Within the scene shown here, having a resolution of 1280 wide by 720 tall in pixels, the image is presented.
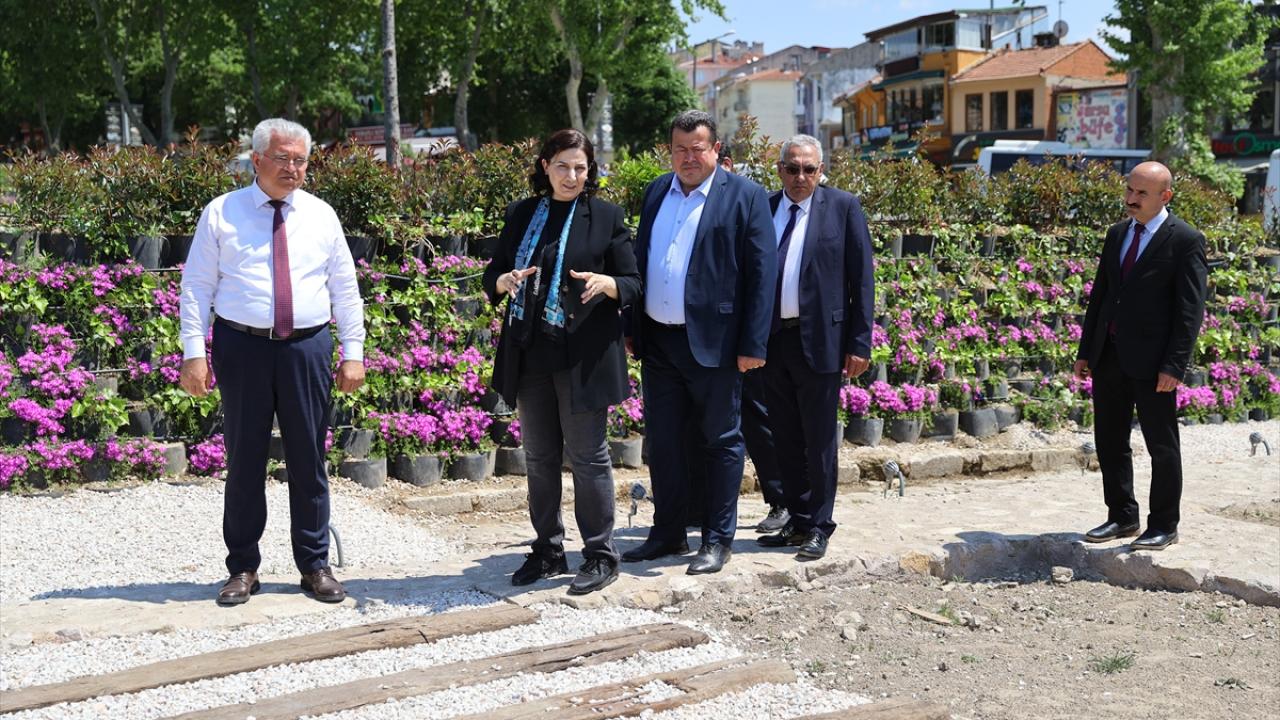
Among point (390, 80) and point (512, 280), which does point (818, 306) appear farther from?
point (390, 80)

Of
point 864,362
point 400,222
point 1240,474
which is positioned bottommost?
point 1240,474

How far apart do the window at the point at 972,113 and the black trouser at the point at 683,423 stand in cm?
5306

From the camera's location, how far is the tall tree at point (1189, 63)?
110 ft

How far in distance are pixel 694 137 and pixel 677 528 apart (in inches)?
71.2

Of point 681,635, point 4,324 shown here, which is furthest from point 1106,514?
point 4,324

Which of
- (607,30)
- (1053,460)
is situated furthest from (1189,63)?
(1053,460)

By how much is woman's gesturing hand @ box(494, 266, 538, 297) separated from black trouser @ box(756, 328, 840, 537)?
4.95 ft

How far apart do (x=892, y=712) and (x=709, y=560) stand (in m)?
1.58

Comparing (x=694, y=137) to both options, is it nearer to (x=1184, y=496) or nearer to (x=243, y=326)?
(x=243, y=326)

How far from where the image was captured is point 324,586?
5449 mm

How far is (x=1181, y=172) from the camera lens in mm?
13766

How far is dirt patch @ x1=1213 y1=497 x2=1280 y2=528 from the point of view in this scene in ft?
25.9

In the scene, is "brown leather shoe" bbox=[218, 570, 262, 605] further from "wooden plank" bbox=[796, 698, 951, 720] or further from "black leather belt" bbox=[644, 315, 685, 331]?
"wooden plank" bbox=[796, 698, 951, 720]

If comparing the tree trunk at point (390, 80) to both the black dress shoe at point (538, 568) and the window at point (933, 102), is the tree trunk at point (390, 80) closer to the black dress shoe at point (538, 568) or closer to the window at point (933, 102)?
the black dress shoe at point (538, 568)
